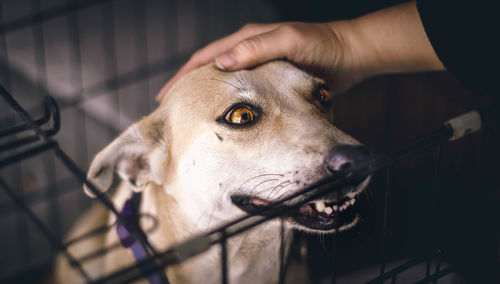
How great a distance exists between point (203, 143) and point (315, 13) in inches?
72.9

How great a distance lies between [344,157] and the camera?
4.25 feet

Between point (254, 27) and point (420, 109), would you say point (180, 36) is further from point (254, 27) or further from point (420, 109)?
point (420, 109)

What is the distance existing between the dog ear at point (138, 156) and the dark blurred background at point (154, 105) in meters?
0.51

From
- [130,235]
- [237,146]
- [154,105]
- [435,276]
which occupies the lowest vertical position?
[154,105]

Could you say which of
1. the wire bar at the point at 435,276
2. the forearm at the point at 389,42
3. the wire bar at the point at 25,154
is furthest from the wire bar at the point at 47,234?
the forearm at the point at 389,42

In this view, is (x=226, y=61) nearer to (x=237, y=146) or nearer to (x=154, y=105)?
(x=237, y=146)

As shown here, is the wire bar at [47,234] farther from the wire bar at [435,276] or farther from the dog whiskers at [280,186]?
the wire bar at [435,276]

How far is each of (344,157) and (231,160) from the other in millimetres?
479

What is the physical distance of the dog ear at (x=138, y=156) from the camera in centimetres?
172

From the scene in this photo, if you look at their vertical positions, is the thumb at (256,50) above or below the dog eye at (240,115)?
above

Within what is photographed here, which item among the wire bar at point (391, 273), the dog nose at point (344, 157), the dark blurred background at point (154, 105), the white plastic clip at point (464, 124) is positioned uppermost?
the white plastic clip at point (464, 124)

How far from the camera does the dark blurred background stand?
4.79 feet

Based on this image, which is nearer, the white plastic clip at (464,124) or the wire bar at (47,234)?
the wire bar at (47,234)

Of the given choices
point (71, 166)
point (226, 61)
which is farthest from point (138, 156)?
point (71, 166)
